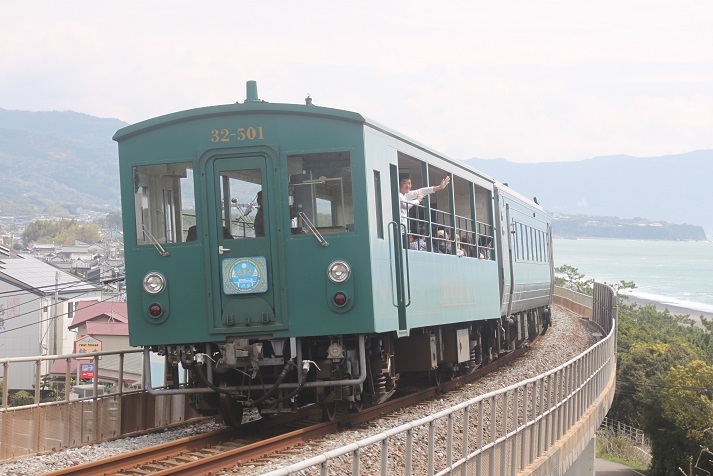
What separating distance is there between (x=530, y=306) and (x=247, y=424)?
40.4 feet

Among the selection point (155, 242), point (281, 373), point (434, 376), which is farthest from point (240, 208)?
point (434, 376)

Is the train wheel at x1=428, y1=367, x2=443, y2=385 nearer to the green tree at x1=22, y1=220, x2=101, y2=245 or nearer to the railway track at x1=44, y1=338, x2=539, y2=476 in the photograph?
the railway track at x1=44, y1=338, x2=539, y2=476

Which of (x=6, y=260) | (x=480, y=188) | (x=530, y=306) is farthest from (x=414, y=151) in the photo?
(x=6, y=260)

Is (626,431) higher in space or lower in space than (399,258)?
lower

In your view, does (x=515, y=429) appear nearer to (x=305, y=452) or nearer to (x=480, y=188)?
(x=305, y=452)

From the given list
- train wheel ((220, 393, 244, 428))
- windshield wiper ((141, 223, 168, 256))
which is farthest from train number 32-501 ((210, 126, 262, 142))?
train wheel ((220, 393, 244, 428))

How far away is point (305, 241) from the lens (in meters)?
10.7

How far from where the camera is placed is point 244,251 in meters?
10.8

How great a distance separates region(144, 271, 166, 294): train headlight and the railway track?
5.04ft

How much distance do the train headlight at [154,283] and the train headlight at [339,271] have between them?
66.7 inches

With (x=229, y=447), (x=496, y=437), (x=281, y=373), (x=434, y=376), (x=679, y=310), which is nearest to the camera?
(x=496, y=437)

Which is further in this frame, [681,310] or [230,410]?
[681,310]

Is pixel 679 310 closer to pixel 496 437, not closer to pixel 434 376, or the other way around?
pixel 434 376

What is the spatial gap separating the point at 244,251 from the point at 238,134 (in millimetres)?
1179
